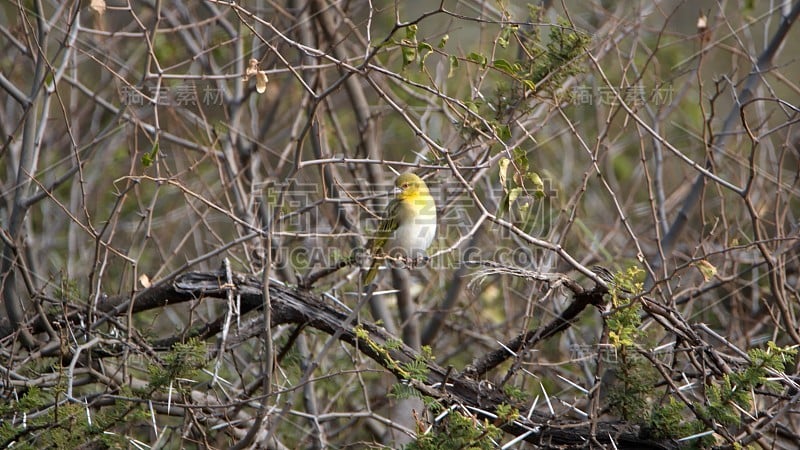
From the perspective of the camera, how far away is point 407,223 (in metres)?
4.93

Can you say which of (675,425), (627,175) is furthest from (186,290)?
(627,175)

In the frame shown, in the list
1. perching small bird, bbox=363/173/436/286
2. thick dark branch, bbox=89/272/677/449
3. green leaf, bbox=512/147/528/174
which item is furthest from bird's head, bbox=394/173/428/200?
green leaf, bbox=512/147/528/174

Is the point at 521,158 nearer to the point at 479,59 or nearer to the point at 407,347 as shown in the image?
the point at 479,59

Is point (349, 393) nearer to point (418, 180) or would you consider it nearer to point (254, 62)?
point (418, 180)

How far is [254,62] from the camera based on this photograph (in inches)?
130

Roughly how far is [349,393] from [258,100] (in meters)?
2.96

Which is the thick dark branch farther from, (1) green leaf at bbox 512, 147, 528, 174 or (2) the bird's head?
(2) the bird's head

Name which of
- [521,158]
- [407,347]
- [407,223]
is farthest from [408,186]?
[521,158]

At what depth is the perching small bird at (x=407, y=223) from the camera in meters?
4.84

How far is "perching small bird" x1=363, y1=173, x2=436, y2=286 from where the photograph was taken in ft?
15.9

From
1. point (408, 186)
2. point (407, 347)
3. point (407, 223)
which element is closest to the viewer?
point (407, 347)

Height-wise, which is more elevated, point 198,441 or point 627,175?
point 627,175

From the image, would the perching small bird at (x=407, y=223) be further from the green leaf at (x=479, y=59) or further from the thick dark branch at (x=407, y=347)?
the green leaf at (x=479, y=59)

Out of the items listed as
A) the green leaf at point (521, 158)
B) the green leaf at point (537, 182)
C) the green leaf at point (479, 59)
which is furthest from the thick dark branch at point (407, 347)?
the green leaf at point (479, 59)
